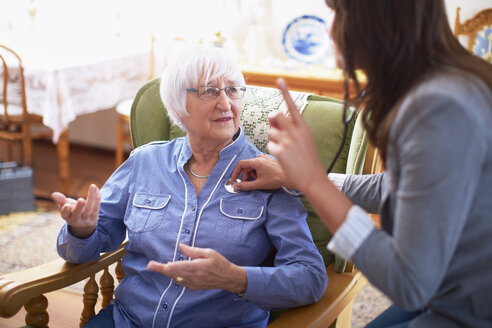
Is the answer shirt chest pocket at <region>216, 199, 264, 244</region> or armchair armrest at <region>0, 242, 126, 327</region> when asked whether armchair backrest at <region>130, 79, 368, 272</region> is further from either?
armchair armrest at <region>0, 242, 126, 327</region>

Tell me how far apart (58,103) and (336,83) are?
5.66ft

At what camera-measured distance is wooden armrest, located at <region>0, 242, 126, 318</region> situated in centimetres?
131

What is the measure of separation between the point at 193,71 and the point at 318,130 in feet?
1.35

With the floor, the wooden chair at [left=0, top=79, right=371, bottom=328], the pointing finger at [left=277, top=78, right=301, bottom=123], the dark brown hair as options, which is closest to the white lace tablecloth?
the floor

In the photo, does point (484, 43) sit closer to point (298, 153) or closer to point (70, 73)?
point (70, 73)

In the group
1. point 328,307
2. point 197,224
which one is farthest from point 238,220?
point 328,307

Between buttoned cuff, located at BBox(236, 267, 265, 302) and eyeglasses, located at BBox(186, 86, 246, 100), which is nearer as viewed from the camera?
buttoned cuff, located at BBox(236, 267, 265, 302)

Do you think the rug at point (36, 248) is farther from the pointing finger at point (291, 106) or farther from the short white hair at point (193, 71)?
the pointing finger at point (291, 106)

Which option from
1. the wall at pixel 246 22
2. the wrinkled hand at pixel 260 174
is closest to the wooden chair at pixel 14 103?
the wall at pixel 246 22

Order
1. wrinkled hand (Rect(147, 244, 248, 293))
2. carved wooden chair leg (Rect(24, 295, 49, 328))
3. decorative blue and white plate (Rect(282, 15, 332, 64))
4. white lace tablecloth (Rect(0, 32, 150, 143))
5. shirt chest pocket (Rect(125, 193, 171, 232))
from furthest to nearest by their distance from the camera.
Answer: decorative blue and white plate (Rect(282, 15, 332, 64)) → white lace tablecloth (Rect(0, 32, 150, 143)) → shirt chest pocket (Rect(125, 193, 171, 232)) → carved wooden chair leg (Rect(24, 295, 49, 328)) → wrinkled hand (Rect(147, 244, 248, 293))

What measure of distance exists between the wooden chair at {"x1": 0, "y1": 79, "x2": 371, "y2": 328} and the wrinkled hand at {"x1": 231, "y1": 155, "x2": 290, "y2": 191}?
249 mm

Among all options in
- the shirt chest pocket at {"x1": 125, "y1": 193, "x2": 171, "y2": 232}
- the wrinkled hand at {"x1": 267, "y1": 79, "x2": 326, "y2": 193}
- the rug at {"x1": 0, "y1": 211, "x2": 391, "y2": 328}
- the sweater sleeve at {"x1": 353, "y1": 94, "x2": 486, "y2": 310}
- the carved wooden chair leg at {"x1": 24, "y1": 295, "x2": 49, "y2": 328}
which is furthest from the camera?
the rug at {"x1": 0, "y1": 211, "x2": 391, "y2": 328}

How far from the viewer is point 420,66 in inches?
36.0

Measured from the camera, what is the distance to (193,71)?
5.10 feet
